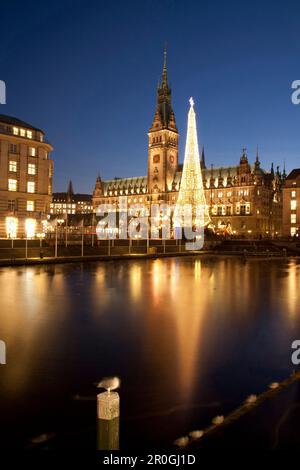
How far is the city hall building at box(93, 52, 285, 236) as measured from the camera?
145 meters

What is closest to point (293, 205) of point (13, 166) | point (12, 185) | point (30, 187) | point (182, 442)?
point (30, 187)

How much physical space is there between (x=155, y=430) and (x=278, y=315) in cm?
1122

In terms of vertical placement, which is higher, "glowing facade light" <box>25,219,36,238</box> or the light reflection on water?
"glowing facade light" <box>25,219,36,238</box>

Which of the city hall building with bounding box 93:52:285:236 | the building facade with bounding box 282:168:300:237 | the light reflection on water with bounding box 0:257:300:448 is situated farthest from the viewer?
the city hall building with bounding box 93:52:285:236

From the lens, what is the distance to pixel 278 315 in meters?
16.7

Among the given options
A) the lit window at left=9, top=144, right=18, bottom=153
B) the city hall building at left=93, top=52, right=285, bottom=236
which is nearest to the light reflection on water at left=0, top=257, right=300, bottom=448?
the lit window at left=9, top=144, right=18, bottom=153

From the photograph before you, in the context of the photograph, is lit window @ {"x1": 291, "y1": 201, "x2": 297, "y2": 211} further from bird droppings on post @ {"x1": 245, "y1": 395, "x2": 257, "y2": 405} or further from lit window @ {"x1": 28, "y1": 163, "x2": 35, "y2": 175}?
bird droppings on post @ {"x1": 245, "y1": 395, "x2": 257, "y2": 405}

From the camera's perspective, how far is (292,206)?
106m

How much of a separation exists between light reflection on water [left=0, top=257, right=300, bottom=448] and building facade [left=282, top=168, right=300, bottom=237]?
88.2 m

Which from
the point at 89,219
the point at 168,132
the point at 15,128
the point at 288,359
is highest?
the point at 168,132

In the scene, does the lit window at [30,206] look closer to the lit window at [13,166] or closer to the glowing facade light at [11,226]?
the glowing facade light at [11,226]

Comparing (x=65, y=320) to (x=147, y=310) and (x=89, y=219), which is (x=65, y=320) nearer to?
(x=147, y=310)

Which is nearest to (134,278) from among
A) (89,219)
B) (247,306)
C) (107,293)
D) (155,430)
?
(107,293)

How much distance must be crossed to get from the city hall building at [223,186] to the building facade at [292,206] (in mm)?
19659
